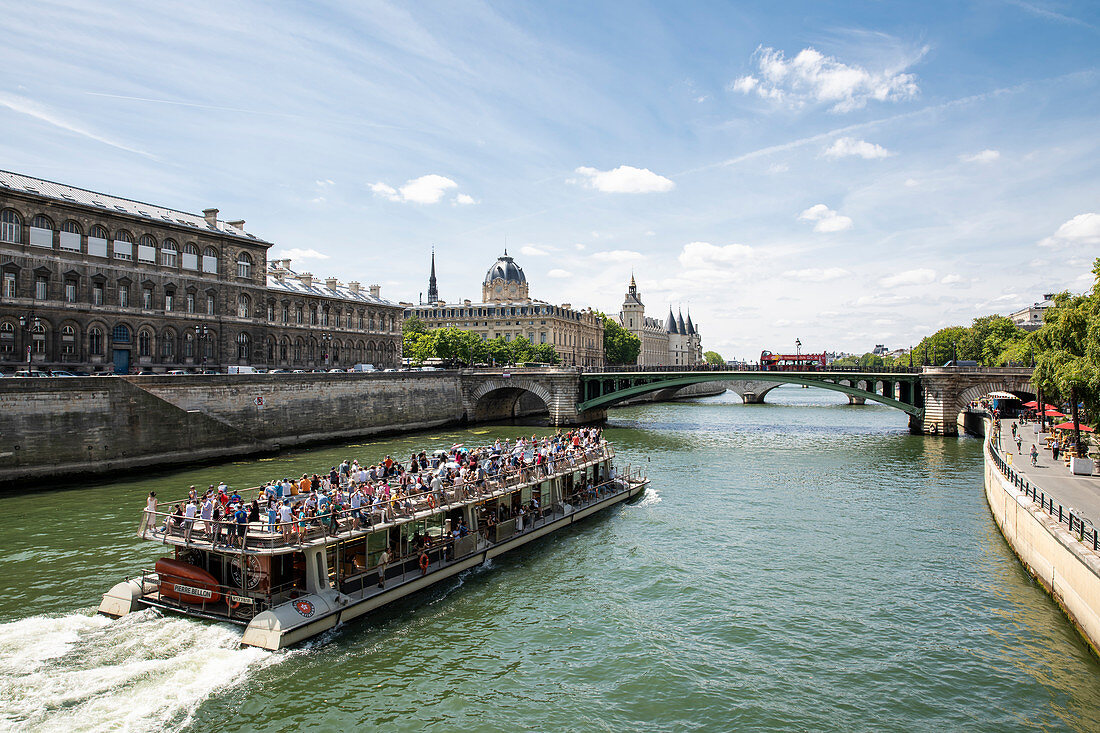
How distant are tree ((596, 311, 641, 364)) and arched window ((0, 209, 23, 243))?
4522 inches

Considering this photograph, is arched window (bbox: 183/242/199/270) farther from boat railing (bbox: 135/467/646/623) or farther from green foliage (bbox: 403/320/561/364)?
boat railing (bbox: 135/467/646/623)

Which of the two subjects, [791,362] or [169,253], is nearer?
[169,253]

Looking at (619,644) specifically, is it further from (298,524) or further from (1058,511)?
(1058,511)

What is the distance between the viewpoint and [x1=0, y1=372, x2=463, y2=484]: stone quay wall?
117ft

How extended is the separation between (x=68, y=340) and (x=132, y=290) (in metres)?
5.65

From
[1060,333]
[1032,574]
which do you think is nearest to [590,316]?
[1060,333]

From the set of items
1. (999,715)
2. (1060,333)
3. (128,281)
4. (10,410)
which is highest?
(128,281)

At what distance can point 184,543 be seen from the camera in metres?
17.2

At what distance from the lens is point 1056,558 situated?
18906 mm

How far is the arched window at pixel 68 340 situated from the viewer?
48.9 metres

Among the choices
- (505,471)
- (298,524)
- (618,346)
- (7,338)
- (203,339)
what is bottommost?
(298,524)

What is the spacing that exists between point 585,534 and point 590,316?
126m

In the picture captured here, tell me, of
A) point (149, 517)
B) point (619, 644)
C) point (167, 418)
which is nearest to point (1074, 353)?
point (619, 644)

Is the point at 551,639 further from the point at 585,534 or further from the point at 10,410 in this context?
the point at 10,410
